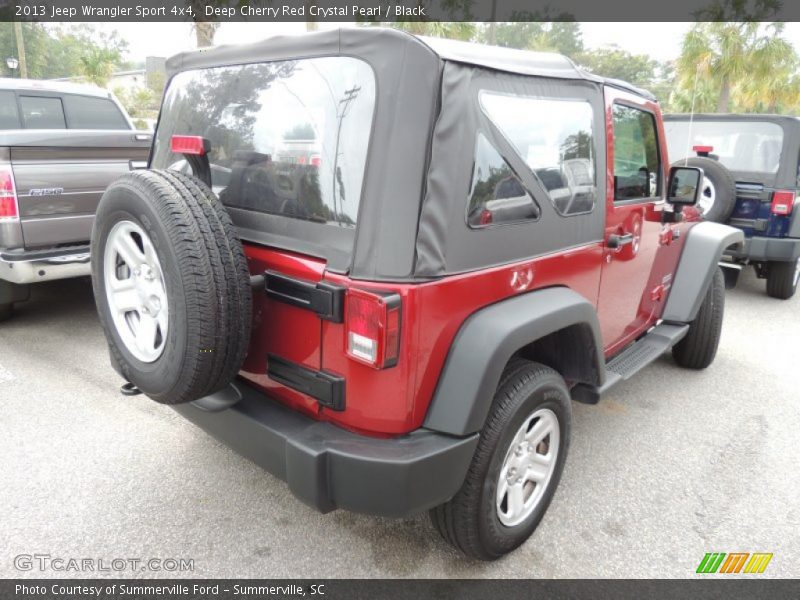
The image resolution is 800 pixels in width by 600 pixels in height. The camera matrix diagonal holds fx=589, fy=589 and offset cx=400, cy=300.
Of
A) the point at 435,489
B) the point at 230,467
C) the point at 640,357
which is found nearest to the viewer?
the point at 435,489

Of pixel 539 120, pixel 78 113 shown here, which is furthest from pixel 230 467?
pixel 78 113

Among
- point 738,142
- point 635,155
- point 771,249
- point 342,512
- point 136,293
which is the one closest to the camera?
point 136,293

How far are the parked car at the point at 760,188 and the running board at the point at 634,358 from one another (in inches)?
100

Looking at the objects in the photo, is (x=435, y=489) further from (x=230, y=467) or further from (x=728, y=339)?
(x=728, y=339)

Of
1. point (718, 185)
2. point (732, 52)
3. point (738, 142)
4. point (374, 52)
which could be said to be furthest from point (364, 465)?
point (732, 52)

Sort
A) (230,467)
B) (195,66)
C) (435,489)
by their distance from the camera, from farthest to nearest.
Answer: (230,467) < (195,66) < (435,489)

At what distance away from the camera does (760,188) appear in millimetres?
5926

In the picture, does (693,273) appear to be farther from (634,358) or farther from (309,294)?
(309,294)

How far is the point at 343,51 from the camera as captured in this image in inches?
77.5

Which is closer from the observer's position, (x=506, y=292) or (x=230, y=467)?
(x=506, y=292)

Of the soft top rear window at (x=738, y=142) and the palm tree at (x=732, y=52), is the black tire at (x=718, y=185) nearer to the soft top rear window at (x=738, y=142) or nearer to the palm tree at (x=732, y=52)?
the soft top rear window at (x=738, y=142)

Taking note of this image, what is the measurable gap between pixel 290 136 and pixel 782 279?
6.18 m

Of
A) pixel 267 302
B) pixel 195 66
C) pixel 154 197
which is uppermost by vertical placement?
pixel 195 66

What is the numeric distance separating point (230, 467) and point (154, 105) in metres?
39.7
